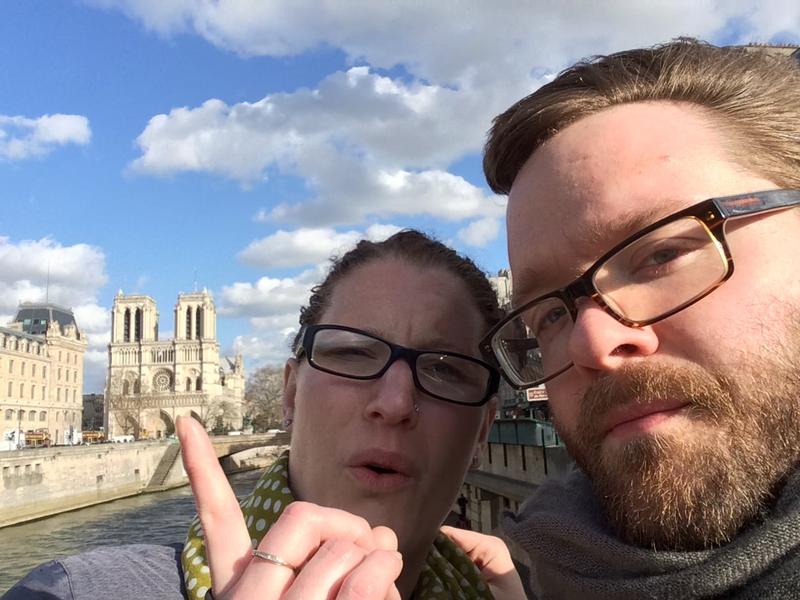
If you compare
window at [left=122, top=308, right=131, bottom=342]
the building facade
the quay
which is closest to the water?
the quay

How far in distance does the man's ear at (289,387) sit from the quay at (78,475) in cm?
1470

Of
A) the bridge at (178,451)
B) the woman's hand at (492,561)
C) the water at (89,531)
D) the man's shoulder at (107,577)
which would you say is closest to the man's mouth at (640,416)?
the man's shoulder at (107,577)

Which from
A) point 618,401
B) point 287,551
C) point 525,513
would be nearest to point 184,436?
point 287,551

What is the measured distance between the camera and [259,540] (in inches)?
63.3

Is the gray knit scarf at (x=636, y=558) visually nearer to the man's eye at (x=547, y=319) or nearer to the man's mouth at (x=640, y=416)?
the man's mouth at (x=640, y=416)

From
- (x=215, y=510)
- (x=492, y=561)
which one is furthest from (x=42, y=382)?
(x=215, y=510)

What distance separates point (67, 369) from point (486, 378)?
63.6 metres

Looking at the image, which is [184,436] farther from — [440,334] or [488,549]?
[488,549]

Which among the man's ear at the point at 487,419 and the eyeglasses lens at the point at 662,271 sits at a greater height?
the eyeglasses lens at the point at 662,271

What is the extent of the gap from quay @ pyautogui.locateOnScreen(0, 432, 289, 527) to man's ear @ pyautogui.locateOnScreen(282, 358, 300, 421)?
1470cm

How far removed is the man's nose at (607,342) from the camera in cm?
120

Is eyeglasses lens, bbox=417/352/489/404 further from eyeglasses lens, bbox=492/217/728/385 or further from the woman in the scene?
eyeglasses lens, bbox=492/217/728/385

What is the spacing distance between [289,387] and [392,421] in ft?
1.80

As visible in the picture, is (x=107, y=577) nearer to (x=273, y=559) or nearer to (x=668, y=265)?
(x=273, y=559)
